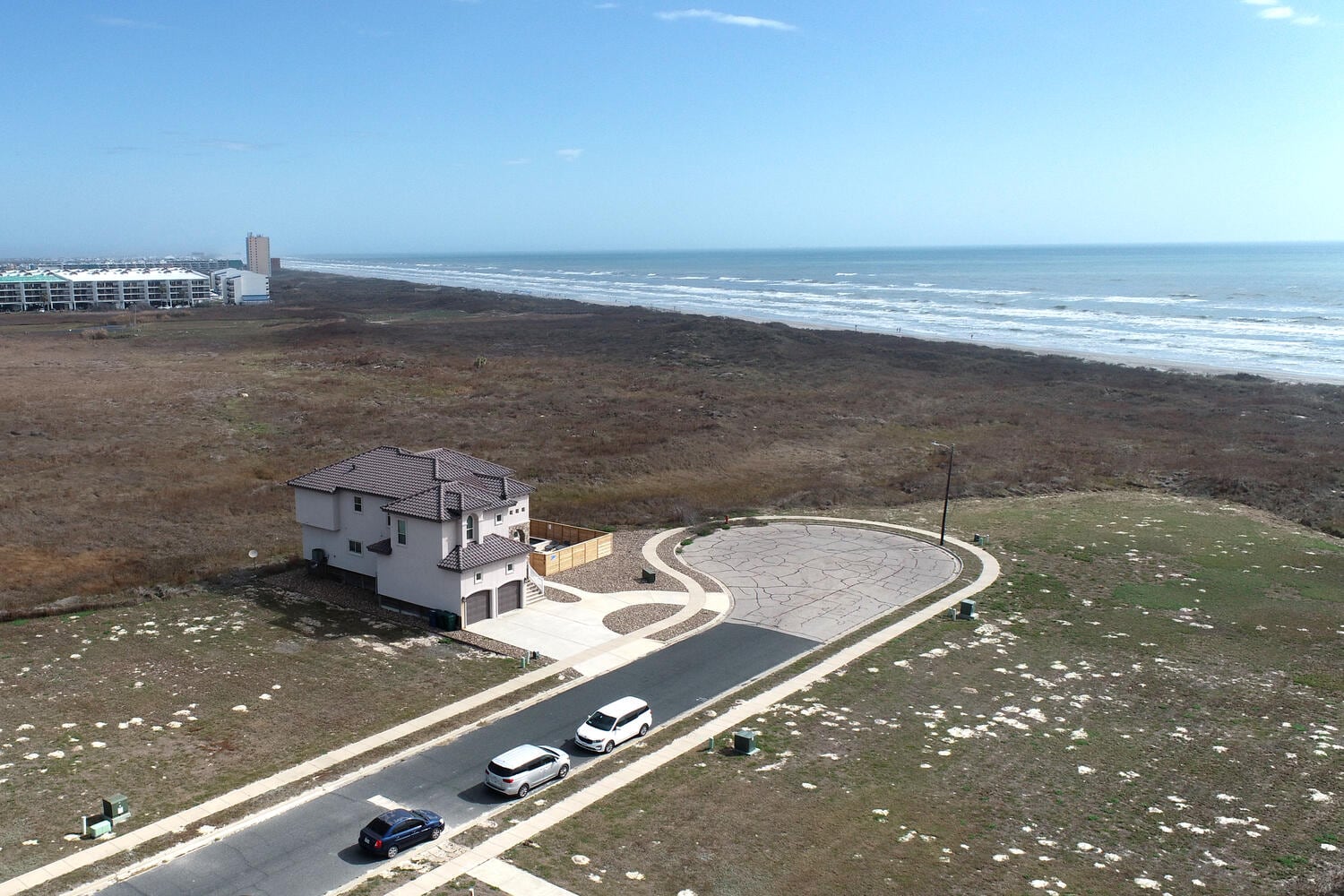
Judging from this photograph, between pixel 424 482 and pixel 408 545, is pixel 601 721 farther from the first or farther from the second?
pixel 424 482

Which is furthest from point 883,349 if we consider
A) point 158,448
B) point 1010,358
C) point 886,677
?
point 886,677

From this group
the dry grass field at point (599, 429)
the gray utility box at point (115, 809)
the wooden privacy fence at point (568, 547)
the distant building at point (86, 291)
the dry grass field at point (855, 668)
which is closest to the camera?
the dry grass field at point (855, 668)

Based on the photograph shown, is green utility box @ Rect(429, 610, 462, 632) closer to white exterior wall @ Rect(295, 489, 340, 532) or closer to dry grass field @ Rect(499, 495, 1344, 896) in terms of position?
white exterior wall @ Rect(295, 489, 340, 532)

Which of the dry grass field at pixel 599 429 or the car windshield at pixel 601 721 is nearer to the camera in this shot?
the car windshield at pixel 601 721

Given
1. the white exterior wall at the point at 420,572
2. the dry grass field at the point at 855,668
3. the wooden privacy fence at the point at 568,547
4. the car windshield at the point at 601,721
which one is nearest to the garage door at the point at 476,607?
the white exterior wall at the point at 420,572

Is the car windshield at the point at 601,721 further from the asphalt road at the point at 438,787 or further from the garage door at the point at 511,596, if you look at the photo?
the garage door at the point at 511,596

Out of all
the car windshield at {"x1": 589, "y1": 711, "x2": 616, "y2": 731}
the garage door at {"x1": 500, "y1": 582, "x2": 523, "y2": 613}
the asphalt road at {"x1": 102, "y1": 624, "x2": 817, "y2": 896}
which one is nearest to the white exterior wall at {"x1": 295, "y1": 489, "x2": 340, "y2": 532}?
the garage door at {"x1": 500, "y1": 582, "x2": 523, "y2": 613}
